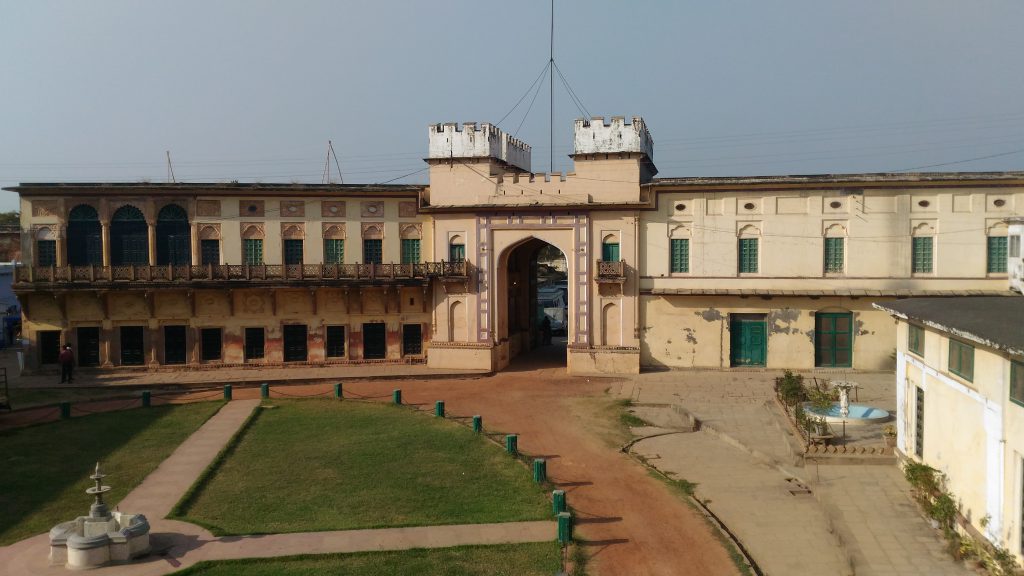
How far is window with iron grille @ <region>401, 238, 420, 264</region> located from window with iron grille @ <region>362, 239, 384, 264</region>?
3.11ft

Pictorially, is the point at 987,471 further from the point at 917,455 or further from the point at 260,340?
the point at 260,340

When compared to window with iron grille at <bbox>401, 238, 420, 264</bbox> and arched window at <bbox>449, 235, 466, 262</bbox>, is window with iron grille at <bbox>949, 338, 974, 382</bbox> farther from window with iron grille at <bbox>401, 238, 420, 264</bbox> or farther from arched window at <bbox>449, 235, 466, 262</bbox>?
window with iron grille at <bbox>401, 238, 420, 264</bbox>

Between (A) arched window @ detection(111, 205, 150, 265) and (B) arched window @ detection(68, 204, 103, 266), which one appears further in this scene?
(A) arched window @ detection(111, 205, 150, 265)

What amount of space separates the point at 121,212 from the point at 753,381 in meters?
27.8

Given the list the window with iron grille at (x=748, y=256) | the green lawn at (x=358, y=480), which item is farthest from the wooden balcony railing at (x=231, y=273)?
the window with iron grille at (x=748, y=256)

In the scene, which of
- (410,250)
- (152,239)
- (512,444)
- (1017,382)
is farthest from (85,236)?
(1017,382)

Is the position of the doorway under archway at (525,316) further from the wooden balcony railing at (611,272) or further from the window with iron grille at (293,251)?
the window with iron grille at (293,251)

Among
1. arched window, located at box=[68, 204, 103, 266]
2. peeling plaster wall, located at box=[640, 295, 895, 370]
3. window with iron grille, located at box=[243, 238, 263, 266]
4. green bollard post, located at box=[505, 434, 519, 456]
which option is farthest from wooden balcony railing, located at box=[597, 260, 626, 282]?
arched window, located at box=[68, 204, 103, 266]

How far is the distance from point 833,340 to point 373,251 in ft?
66.7

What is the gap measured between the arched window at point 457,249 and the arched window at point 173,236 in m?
11.6

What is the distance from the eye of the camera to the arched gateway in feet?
114

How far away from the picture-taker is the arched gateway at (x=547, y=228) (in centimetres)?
3472

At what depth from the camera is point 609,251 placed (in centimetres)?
3525

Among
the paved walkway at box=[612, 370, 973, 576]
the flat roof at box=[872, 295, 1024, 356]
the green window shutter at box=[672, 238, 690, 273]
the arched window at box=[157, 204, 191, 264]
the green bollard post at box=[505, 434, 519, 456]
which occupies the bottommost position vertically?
the paved walkway at box=[612, 370, 973, 576]
